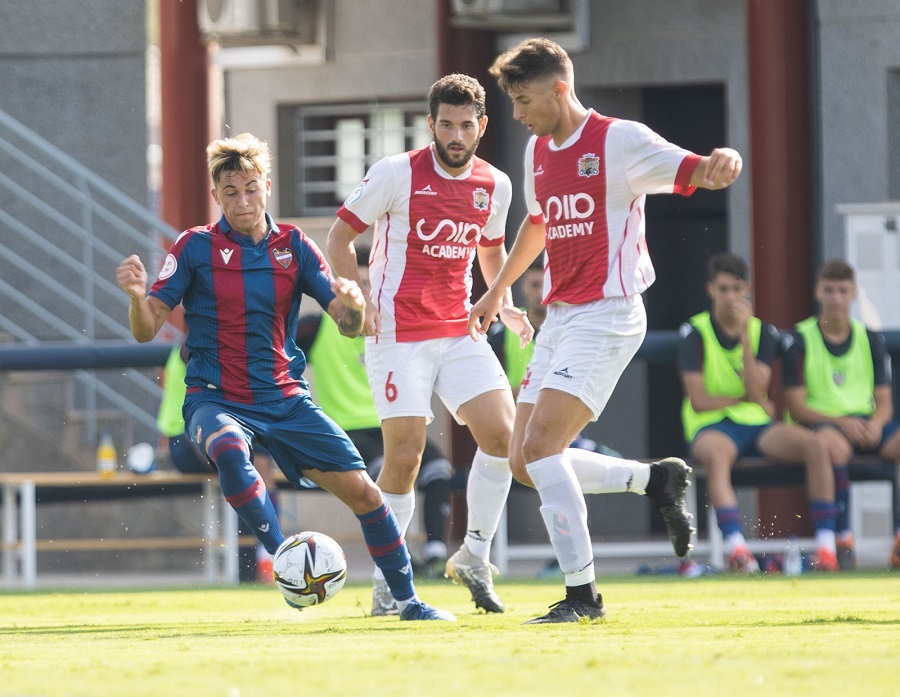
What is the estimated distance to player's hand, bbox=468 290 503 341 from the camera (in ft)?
24.8

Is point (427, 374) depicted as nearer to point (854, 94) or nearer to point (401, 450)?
point (401, 450)

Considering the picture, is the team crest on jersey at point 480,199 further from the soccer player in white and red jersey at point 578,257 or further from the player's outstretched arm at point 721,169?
the player's outstretched arm at point 721,169

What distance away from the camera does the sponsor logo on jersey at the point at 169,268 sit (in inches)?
275

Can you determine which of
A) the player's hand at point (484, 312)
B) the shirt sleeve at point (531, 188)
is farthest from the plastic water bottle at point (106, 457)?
the shirt sleeve at point (531, 188)

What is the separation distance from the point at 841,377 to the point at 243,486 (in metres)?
5.72

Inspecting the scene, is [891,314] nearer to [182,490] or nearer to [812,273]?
[812,273]

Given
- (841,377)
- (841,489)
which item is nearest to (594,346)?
(841,489)

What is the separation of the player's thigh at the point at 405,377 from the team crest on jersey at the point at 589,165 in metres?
1.23

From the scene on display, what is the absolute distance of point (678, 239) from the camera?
1548 cm

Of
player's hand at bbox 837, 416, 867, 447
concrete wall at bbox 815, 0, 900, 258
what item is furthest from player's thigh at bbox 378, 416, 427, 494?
concrete wall at bbox 815, 0, 900, 258

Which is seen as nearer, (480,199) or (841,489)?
(480,199)

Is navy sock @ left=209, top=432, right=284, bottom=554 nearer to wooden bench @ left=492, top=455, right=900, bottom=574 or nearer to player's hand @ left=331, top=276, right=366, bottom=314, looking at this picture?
player's hand @ left=331, top=276, right=366, bottom=314

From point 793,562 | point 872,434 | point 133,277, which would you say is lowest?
point 793,562

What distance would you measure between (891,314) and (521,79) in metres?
7.63
